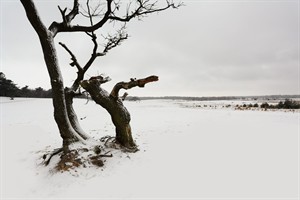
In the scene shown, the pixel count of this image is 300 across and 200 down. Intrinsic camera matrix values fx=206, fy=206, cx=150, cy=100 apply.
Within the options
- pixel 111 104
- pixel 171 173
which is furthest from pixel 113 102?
pixel 171 173

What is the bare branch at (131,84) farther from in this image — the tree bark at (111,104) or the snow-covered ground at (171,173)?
the snow-covered ground at (171,173)

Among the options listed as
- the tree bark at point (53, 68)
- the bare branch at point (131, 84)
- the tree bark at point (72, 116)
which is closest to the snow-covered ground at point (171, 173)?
the tree bark at point (53, 68)

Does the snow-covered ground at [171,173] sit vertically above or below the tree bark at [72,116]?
below

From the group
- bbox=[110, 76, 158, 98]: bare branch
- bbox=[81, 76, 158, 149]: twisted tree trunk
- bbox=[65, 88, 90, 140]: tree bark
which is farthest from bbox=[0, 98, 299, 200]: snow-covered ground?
bbox=[110, 76, 158, 98]: bare branch

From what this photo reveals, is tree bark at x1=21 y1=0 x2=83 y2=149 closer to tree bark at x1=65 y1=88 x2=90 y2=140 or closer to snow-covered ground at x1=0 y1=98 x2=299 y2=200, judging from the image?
tree bark at x1=65 y1=88 x2=90 y2=140

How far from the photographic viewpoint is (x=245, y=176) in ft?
14.7

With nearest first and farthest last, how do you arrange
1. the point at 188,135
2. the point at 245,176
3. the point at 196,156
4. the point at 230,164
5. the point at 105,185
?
the point at 105,185 < the point at 245,176 < the point at 230,164 < the point at 196,156 < the point at 188,135

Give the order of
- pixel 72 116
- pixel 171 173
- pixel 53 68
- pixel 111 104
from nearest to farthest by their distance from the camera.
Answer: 1. pixel 171 173
2. pixel 53 68
3. pixel 111 104
4. pixel 72 116

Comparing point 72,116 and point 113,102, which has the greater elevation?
point 113,102

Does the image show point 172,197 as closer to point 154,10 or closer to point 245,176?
point 245,176

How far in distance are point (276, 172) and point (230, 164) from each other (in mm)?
974

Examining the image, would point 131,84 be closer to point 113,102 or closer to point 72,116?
point 113,102

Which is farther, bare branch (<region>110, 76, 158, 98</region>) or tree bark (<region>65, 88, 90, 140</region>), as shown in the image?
tree bark (<region>65, 88, 90, 140</region>)

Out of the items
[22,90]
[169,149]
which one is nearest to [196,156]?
[169,149]
